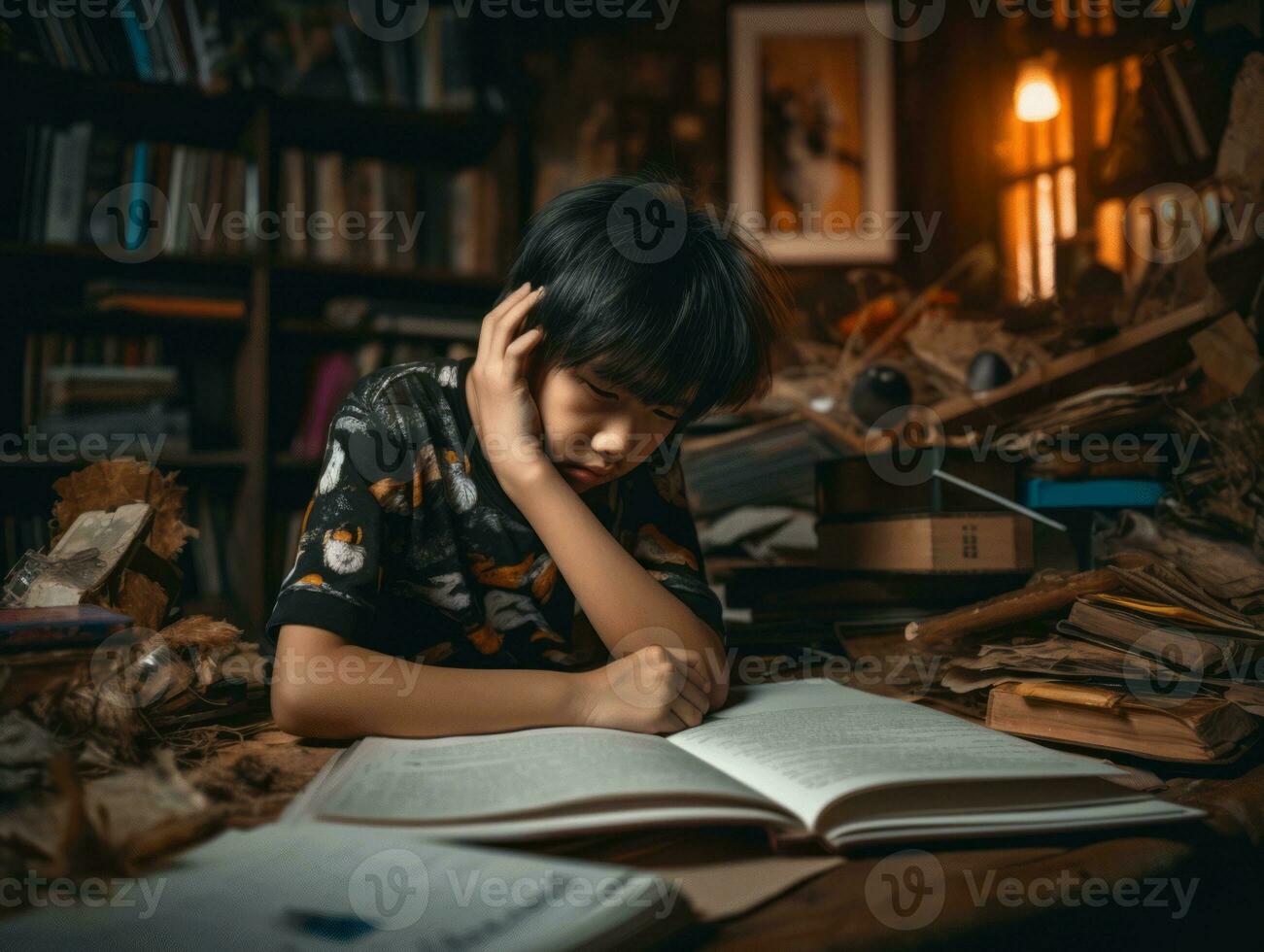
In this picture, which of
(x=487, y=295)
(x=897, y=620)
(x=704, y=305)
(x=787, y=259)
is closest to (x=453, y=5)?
(x=487, y=295)

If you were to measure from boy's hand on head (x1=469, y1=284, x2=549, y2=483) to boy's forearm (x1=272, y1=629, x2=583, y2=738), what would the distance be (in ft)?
0.77

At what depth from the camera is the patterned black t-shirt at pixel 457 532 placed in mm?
905

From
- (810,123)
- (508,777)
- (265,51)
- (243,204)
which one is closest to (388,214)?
(243,204)

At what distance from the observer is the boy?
698 millimetres

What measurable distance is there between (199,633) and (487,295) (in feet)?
5.93

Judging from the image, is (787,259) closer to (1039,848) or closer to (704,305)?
(704,305)

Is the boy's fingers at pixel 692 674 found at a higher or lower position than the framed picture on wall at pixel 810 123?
lower

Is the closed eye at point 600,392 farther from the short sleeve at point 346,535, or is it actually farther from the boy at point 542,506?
the short sleeve at point 346,535

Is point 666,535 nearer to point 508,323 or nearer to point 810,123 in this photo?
point 508,323

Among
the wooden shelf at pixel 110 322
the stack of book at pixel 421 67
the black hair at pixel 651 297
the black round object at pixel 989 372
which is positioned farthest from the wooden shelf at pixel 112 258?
the black round object at pixel 989 372

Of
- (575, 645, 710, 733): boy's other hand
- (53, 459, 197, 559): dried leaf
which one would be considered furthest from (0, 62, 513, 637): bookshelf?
(575, 645, 710, 733): boy's other hand

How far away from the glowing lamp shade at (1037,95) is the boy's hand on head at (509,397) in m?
2.15

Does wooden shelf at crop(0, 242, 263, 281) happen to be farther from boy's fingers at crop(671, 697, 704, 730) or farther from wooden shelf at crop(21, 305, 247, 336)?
boy's fingers at crop(671, 697, 704, 730)

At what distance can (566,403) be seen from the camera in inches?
34.6
